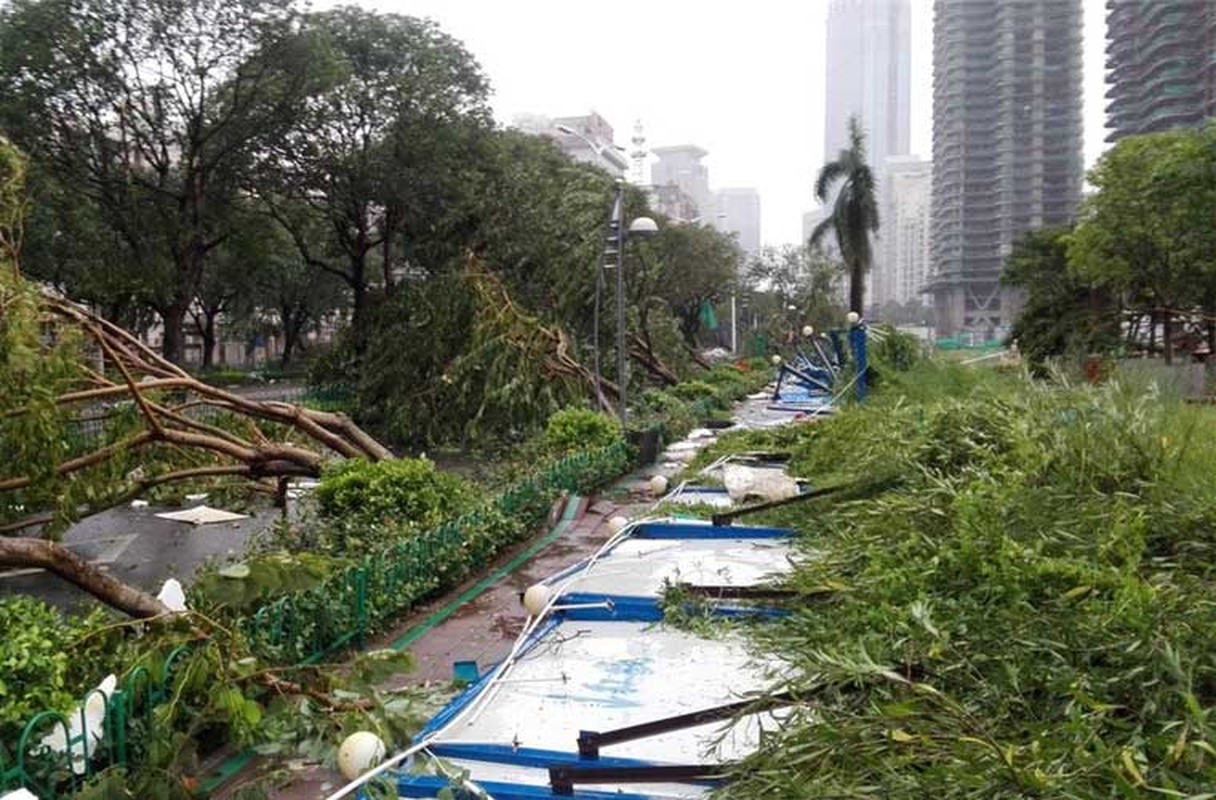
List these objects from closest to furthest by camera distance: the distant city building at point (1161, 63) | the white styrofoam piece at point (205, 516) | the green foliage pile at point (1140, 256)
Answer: the white styrofoam piece at point (205, 516)
the green foliage pile at point (1140, 256)
the distant city building at point (1161, 63)

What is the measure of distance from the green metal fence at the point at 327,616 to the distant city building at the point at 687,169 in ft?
314

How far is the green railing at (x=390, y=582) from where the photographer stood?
5.89m

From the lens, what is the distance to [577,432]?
14.0 metres

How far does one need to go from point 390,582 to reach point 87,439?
17.3 ft

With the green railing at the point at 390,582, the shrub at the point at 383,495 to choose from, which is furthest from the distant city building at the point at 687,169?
the shrub at the point at 383,495

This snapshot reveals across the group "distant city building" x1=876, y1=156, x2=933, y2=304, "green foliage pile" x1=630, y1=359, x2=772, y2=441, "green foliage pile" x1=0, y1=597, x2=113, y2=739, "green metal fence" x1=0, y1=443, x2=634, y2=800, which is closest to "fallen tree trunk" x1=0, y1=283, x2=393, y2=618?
"green metal fence" x1=0, y1=443, x2=634, y2=800

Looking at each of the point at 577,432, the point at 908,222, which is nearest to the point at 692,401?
the point at 577,432

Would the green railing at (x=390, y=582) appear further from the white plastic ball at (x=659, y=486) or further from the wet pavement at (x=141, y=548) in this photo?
the wet pavement at (x=141, y=548)

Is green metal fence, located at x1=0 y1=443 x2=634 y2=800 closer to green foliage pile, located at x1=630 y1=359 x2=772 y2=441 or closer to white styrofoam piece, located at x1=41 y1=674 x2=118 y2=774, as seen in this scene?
white styrofoam piece, located at x1=41 y1=674 x2=118 y2=774

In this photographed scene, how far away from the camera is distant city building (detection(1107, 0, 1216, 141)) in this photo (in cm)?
4925

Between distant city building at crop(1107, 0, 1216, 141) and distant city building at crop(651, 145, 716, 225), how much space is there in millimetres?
50003

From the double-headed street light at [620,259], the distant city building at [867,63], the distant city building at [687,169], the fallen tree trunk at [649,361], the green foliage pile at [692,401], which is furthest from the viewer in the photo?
the distant city building at [687,169]

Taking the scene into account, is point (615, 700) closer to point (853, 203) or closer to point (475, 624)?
point (475, 624)

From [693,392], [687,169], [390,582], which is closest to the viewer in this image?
[390,582]
